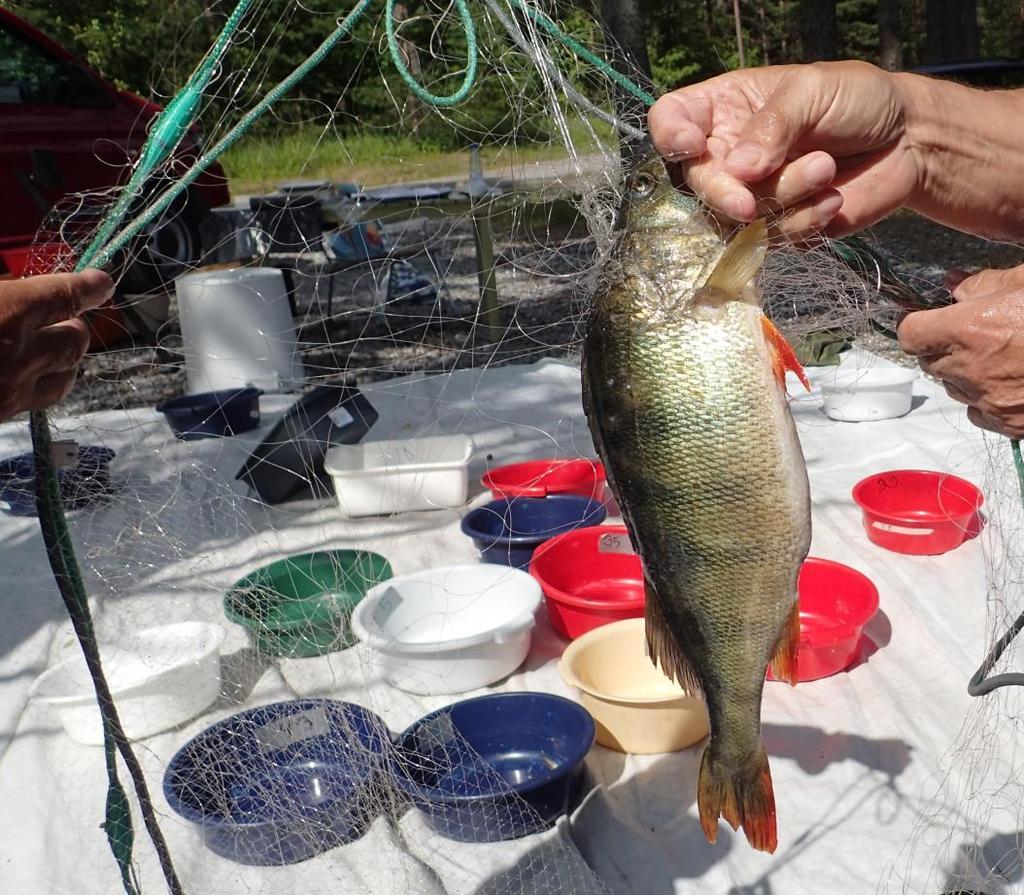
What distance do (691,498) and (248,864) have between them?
5.15 feet

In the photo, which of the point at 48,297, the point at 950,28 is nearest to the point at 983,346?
the point at 48,297

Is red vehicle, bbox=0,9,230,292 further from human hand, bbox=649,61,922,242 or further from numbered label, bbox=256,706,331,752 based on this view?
human hand, bbox=649,61,922,242

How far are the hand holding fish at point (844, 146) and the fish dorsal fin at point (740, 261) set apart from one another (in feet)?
0.40

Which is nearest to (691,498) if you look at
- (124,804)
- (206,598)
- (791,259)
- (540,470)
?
(791,259)

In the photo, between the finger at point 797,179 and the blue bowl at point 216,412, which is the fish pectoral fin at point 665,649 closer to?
the finger at point 797,179

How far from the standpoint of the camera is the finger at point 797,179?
57.7 inches

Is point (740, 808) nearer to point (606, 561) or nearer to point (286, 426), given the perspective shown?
point (606, 561)

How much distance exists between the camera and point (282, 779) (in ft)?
7.61

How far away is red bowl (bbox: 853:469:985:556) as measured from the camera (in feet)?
10.7

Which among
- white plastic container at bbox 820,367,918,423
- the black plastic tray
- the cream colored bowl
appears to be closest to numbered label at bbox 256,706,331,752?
the cream colored bowl

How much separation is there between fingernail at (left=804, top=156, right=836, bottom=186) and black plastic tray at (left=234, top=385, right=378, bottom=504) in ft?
9.60

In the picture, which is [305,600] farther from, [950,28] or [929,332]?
[950,28]

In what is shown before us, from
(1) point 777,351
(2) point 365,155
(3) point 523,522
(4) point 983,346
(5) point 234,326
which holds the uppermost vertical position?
(2) point 365,155

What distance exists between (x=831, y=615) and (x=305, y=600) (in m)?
1.75
